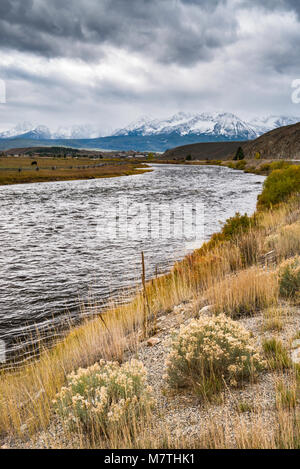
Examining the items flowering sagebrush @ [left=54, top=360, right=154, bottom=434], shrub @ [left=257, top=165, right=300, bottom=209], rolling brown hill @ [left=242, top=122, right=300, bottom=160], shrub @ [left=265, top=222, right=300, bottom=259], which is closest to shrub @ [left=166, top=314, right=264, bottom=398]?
flowering sagebrush @ [left=54, top=360, right=154, bottom=434]

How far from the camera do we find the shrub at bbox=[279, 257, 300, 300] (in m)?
6.14

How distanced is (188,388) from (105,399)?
1.14 meters

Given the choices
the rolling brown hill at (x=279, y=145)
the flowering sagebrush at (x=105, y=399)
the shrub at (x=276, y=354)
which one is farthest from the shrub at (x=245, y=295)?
the rolling brown hill at (x=279, y=145)

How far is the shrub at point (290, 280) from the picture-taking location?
6137 mm

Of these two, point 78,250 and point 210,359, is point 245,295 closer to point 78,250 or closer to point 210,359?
point 210,359

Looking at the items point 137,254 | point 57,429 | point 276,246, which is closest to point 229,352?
point 57,429

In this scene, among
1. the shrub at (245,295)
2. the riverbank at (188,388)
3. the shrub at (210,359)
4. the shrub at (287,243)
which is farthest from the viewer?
the shrub at (287,243)

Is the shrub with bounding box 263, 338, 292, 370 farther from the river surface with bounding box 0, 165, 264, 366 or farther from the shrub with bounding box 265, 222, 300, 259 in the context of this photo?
the shrub with bounding box 265, 222, 300, 259

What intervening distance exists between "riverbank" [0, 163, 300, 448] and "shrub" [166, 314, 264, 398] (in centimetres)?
12

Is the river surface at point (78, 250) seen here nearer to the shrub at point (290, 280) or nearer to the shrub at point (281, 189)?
the shrub at point (281, 189)

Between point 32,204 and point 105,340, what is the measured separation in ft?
93.5

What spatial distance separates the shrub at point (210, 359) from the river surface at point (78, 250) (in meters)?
3.03

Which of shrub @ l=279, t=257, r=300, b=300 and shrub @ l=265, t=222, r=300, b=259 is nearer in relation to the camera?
shrub @ l=279, t=257, r=300, b=300
